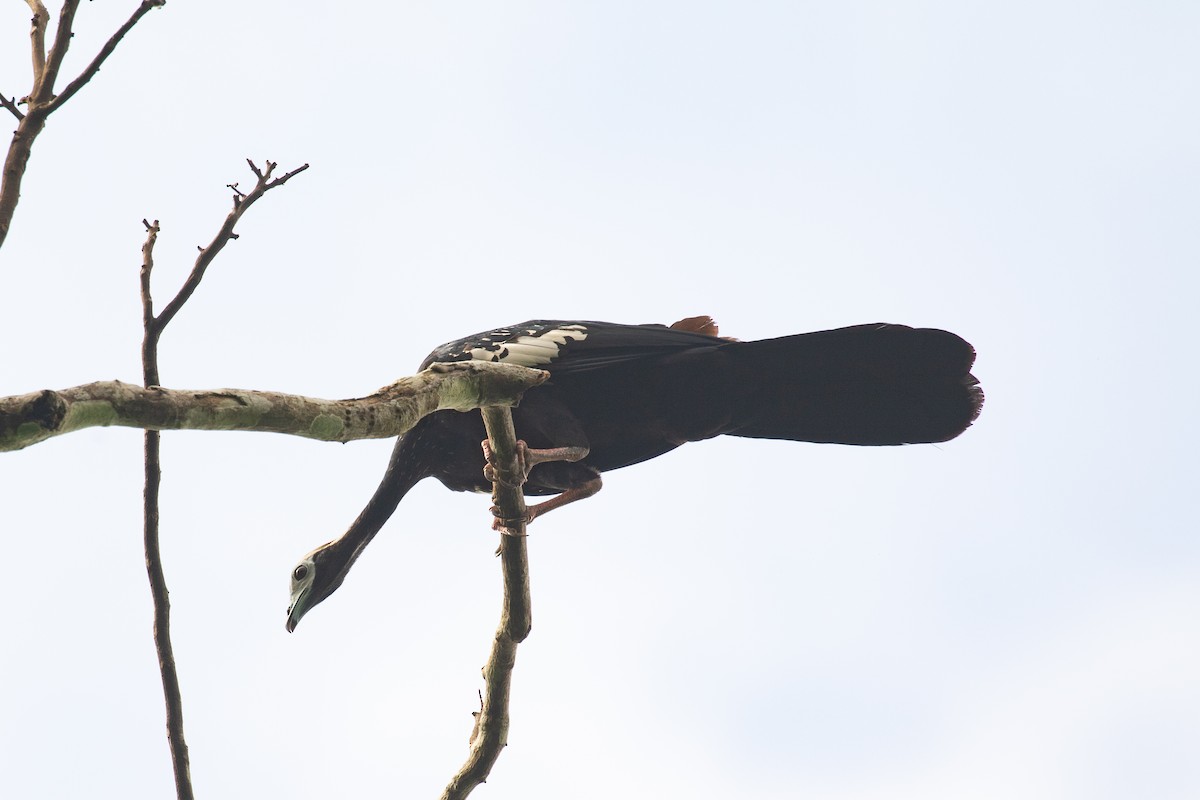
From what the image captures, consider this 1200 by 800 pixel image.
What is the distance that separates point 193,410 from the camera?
116 inches

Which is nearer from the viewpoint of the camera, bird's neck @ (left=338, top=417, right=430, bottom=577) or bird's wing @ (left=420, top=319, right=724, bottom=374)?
bird's wing @ (left=420, top=319, right=724, bottom=374)

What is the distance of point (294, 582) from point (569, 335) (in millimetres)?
1906

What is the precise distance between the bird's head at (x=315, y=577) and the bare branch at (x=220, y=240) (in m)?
2.34

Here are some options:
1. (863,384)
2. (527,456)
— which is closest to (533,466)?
(527,456)

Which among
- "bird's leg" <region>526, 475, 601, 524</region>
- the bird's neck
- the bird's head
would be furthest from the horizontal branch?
the bird's head

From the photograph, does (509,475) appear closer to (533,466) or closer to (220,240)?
(533,466)

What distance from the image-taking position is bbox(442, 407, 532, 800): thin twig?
464 cm

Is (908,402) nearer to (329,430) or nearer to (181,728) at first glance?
(329,430)

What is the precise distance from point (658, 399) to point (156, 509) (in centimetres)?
284

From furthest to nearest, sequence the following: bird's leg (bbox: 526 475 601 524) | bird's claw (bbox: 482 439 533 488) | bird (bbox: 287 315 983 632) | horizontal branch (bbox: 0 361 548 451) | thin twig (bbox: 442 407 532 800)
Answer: bird (bbox: 287 315 983 632), bird's leg (bbox: 526 475 601 524), bird's claw (bbox: 482 439 533 488), thin twig (bbox: 442 407 532 800), horizontal branch (bbox: 0 361 548 451)

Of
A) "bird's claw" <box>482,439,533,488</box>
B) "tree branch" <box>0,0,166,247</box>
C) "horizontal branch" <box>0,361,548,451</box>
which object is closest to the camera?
"horizontal branch" <box>0,361,548,451</box>

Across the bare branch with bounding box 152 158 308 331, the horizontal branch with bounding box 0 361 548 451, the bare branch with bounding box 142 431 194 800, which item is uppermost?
the bare branch with bounding box 152 158 308 331

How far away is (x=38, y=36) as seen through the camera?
12.2ft

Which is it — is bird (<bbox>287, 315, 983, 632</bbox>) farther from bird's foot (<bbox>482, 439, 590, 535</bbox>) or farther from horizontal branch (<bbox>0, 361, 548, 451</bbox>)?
horizontal branch (<bbox>0, 361, 548, 451</bbox>)
